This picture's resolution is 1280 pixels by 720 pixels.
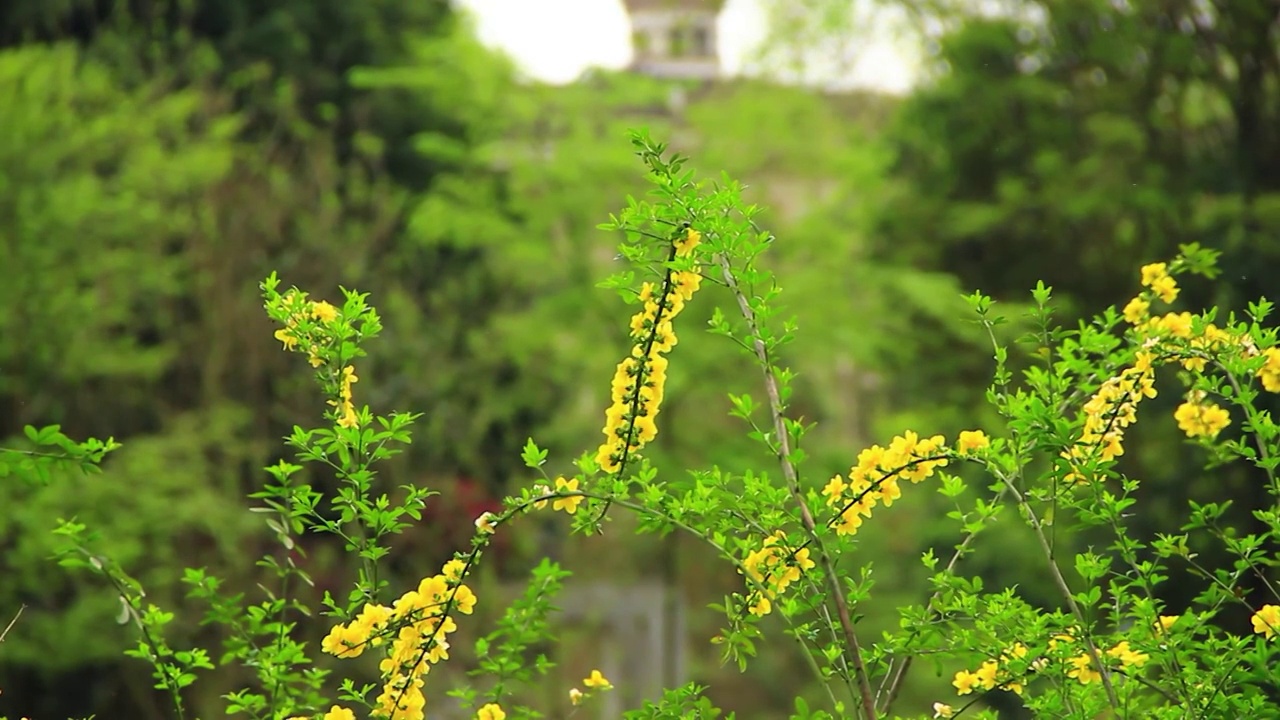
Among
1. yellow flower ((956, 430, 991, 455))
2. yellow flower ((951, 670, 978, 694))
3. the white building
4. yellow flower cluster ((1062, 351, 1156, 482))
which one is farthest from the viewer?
the white building

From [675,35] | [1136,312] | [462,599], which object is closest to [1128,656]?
[1136,312]

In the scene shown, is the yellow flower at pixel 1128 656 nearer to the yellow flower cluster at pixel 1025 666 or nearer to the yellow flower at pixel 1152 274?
the yellow flower cluster at pixel 1025 666

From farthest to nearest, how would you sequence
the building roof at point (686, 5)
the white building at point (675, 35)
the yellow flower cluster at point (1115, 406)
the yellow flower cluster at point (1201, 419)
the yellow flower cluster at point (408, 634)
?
the building roof at point (686, 5), the white building at point (675, 35), the yellow flower cluster at point (1201, 419), the yellow flower cluster at point (1115, 406), the yellow flower cluster at point (408, 634)

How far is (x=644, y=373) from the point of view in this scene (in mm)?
2596

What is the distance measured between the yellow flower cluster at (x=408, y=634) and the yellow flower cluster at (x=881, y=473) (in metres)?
0.63

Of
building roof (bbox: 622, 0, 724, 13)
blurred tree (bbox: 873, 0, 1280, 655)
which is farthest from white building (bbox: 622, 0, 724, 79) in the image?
blurred tree (bbox: 873, 0, 1280, 655)

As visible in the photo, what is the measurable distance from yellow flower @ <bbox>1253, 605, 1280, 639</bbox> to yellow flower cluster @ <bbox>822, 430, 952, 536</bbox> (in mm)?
533

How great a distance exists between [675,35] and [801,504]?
1445 cm

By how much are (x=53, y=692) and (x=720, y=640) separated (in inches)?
362

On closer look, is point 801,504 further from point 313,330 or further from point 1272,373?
point 1272,373

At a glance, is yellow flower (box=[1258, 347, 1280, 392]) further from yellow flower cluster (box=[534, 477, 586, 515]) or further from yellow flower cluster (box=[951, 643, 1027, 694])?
yellow flower cluster (box=[534, 477, 586, 515])

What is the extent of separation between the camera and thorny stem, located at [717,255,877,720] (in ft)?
8.21

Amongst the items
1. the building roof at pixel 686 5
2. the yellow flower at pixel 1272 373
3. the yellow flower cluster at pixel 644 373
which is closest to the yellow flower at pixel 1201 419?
the yellow flower at pixel 1272 373

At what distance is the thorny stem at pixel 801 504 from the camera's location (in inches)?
98.6
